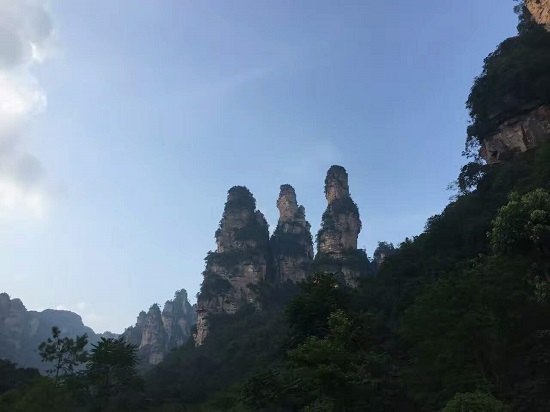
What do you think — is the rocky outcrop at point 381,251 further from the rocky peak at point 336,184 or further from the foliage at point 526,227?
the foliage at point 526,227

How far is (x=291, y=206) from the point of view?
10031cm

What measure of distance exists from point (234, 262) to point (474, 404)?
250 ft

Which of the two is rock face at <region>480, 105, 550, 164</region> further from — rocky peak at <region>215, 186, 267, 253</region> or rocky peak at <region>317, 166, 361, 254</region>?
rocky peak at <region>215, 186, 267, 253</region>

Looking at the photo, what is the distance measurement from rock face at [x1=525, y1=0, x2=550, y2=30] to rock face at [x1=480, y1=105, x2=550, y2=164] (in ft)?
43.3

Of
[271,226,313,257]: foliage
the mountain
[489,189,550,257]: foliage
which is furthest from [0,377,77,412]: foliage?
[271,226,313,257]: foliage

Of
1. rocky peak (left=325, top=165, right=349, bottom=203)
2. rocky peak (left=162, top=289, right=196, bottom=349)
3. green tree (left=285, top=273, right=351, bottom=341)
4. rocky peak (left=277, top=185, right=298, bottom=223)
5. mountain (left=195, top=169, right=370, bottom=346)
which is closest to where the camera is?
green tree (left=285, top=273, right=351, bottom=341)

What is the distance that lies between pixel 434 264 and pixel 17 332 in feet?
446

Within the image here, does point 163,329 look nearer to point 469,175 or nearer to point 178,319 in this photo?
point 178,319

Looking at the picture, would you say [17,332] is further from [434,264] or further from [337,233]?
[434,264]

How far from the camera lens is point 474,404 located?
15133 millimetres

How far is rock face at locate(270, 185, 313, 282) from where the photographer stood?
94375mm

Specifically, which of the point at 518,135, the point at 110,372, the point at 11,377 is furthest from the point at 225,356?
the point at 518,135

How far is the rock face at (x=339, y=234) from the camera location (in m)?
82.8

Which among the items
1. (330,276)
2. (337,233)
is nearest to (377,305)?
(330,276)
